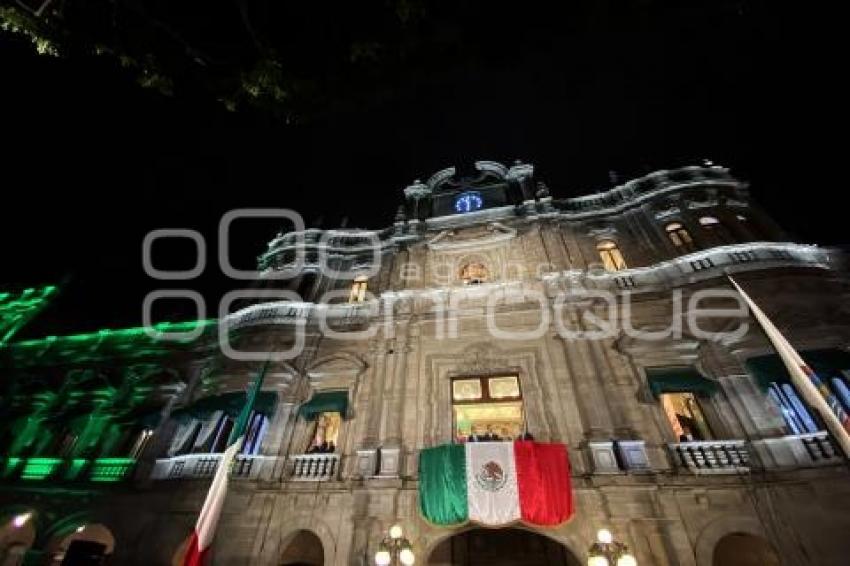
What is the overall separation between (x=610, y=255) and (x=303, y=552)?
51.3 ft

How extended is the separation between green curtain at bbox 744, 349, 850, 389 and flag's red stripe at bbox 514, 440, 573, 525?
18.6ft

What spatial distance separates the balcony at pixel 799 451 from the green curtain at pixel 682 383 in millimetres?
1755

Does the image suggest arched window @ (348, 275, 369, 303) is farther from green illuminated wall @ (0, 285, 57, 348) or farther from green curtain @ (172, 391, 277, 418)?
green illuminated wall @ (0, 285, 57, 348)

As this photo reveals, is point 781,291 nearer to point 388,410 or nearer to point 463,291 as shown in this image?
point 463,291

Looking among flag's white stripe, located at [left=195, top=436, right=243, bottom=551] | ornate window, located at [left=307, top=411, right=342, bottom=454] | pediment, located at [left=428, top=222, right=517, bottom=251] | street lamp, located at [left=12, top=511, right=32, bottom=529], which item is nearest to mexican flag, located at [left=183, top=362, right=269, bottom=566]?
flag's white stripe, located at [left=195, top=436, right=243, bottom=551]

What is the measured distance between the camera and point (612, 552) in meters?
9.23

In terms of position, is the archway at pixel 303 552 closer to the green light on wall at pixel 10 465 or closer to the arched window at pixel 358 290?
the arched window at pixel 358 290

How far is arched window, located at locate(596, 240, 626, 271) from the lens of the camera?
674 inches

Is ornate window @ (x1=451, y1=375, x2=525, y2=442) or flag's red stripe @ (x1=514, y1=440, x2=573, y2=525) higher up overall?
ornate window @ (x1=451, y1=375, x2=525, y2=442)

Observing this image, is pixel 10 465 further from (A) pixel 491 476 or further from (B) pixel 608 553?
(B) pixel 608 553

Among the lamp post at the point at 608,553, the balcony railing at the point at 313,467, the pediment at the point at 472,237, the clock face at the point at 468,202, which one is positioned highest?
the clock face at the point at 468,202

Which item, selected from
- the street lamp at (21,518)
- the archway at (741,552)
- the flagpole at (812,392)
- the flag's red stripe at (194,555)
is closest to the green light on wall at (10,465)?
the street lamp at (21,518)

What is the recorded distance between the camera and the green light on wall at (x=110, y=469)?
14.7 metres

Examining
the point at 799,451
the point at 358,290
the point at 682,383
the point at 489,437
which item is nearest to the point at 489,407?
the point at 489,437
